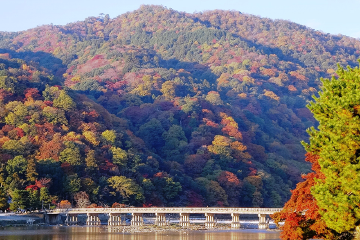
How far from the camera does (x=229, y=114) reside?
428ft

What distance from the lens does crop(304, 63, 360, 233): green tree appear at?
86.2 feet

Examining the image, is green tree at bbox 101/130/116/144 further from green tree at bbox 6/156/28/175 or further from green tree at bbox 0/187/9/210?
green tree at bbox 0/187/9/210

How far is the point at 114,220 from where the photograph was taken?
82188mm

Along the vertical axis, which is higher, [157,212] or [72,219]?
[157,212]

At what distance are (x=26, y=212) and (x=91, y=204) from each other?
9.83 metres

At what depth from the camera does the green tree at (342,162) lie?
86.2ft

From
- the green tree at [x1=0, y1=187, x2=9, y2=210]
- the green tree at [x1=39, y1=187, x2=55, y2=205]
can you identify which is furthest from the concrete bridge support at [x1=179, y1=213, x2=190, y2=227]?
the green tree at [x1=0, y1=187, x2=9, y2=210]

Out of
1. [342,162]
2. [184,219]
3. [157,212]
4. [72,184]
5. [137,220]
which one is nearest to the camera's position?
[342,162]

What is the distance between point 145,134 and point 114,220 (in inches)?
1367

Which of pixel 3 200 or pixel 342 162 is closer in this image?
pixel 342 162

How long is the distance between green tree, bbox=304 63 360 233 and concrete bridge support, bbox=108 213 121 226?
51.6 meters

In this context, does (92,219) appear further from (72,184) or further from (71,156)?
(71,156)

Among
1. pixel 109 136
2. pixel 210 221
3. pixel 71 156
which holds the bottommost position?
pixel 210 221

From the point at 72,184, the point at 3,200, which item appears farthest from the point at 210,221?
the point at 3,200
